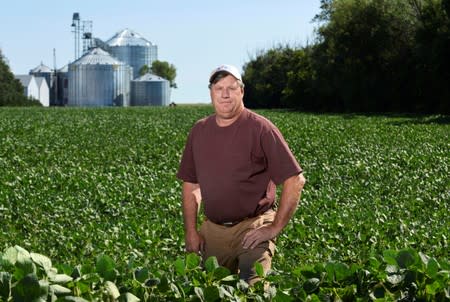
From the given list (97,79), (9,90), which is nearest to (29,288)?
(9,90)

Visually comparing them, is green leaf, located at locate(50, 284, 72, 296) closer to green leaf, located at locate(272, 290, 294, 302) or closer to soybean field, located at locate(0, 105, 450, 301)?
soybean field, located at locate(0, 105, 450, 301)

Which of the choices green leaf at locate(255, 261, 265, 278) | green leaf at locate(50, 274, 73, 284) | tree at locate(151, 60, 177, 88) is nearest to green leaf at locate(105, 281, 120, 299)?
green leaf at locate(50, 274, 73, 284)

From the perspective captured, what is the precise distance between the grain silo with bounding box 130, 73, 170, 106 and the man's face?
393 feet

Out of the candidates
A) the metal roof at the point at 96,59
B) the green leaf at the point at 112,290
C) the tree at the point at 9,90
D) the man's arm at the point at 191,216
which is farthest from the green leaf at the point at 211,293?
the metal roof at the point at 96,59

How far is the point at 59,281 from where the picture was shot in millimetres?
3408

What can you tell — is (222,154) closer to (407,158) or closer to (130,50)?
(407,158)

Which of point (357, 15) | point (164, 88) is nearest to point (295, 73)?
point (357, 15)

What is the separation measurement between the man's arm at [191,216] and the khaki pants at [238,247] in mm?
52

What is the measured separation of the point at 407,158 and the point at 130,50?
395ft

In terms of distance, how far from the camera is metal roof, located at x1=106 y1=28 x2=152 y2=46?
453 feet

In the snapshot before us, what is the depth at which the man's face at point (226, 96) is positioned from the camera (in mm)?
4855

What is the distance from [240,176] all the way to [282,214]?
321 mm

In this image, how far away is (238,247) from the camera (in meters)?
5.20

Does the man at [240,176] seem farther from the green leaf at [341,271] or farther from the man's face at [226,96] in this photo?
the green leaf at [341,271]
